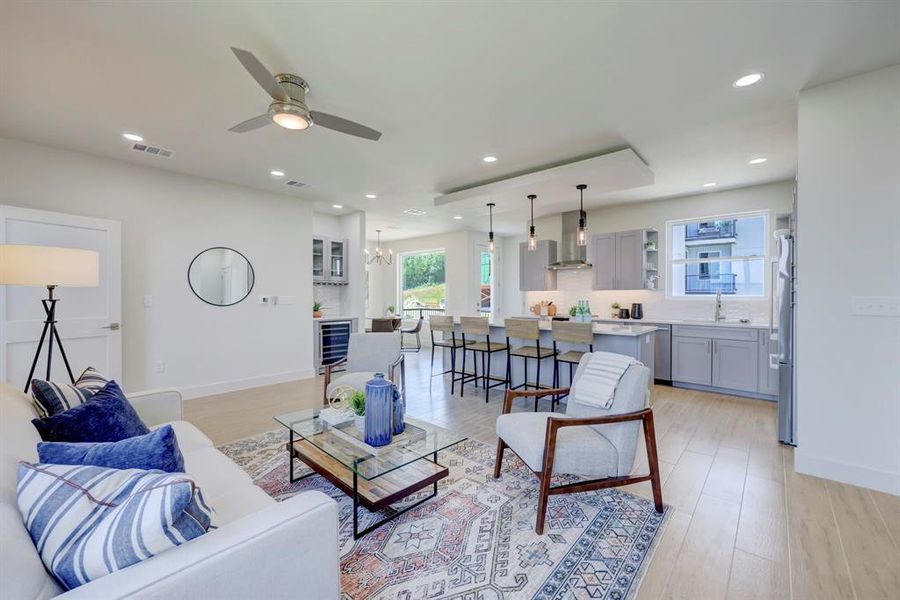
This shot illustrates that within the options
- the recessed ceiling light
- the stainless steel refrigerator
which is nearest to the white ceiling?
the recessed ceiling light

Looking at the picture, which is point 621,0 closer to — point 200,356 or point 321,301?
point 200,356

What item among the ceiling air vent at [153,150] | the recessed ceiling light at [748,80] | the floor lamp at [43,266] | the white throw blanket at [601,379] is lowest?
the white throw blanket at [601,379]

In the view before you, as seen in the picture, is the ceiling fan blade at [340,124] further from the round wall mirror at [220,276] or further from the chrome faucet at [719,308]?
the chrome faucet at [719,308]

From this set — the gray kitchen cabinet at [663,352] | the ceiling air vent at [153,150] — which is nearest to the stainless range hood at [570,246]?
the gray kitchen cabinet at [663,352]

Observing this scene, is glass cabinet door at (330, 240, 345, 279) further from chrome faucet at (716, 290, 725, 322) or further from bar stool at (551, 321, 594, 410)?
chrome faucet at (716, 290, 725, 322)

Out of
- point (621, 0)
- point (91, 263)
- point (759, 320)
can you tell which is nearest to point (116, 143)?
point (91, 263)

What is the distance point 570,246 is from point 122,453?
6.13 metres

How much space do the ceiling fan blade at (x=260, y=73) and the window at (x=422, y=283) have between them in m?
6.42

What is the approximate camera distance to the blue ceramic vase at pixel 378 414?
208 cm

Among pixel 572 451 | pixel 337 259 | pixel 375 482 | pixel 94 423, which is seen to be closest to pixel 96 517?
pixel 94 423

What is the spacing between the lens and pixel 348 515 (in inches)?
85.2

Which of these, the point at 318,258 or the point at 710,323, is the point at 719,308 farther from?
the point at 318,258

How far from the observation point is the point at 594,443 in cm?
213

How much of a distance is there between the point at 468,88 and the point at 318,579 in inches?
111
